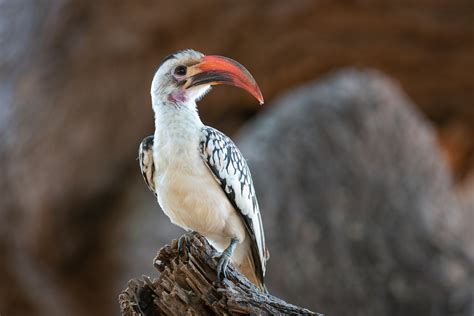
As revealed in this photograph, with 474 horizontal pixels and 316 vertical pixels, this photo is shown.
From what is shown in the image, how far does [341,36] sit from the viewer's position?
1192cm

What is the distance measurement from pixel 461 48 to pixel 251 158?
12.7ft

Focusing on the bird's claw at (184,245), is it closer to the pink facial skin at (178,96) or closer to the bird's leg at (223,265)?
the bird's leg at (223,265)

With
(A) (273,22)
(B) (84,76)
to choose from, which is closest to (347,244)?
(A) (273,22)

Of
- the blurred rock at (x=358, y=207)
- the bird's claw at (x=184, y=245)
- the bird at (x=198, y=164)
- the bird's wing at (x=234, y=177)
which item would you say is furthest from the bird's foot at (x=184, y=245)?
the blurred rock at (x=358, y=207)

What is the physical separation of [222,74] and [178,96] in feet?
0.91

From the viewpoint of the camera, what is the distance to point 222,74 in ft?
15.6

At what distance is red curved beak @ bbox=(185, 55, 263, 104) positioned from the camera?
4.64 meters

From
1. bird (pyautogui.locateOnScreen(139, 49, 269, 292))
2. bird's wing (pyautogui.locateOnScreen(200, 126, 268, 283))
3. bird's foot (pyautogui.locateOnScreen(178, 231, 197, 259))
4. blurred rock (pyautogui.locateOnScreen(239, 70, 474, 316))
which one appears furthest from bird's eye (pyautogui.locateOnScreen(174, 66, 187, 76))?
blurred rock (pyautogui.locateOnScreen(239, 70, 474, 316))

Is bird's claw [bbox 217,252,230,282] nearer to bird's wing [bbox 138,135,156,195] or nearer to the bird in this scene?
the bird

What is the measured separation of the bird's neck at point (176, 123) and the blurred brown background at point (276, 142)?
5.15m

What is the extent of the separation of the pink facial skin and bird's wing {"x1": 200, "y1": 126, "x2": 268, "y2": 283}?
0.20m

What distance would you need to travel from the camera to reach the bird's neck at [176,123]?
4621 mm

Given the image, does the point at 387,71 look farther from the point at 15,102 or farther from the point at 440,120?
the point at 15,102

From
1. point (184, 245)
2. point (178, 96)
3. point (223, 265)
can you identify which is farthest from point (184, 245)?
point (178, 96)
